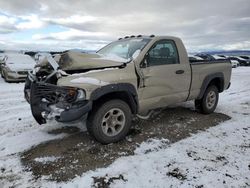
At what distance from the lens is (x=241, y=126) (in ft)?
18.7

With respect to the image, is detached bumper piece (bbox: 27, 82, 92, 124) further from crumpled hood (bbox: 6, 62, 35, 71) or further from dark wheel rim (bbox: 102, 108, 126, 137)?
crumpled hood (bbox: 6, 62, 35, 71)

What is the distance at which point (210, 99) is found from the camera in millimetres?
6645

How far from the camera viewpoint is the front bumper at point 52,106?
4.07 metres

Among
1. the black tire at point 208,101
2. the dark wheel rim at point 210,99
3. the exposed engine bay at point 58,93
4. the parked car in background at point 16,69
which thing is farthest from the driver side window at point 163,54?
the parked car in background at point 16,69

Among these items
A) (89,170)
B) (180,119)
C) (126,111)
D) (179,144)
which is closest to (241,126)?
(180,119)

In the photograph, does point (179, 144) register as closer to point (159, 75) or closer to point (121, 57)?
point (159, 75)

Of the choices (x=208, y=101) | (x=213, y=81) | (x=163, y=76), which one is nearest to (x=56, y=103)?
(x=163, y=76)

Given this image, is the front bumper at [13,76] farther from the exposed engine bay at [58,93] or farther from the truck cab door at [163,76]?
the truck cab door at [163,76]

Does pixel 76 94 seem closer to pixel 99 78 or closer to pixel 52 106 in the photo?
pixel 99 78

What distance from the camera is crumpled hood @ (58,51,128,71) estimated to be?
178 inches

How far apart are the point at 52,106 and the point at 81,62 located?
0.89 meters

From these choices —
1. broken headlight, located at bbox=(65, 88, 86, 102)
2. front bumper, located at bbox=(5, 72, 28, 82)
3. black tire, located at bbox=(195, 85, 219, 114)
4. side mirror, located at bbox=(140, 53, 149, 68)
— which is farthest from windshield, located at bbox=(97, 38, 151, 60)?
front bumper, located at bbox=(5, 72, 28, 82)

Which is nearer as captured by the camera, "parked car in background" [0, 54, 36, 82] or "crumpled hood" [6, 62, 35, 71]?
"parked car in background" [0, 54, 36, 82]

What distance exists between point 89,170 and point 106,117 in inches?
40.8
